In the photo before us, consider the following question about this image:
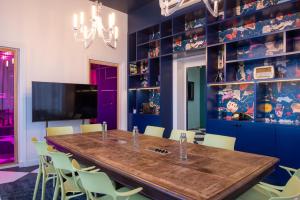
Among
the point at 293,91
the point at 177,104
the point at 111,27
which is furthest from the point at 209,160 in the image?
the point at 177,104

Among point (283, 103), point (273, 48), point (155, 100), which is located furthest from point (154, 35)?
point (283, 103)

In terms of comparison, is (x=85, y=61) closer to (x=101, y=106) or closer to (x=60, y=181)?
(x=101, y=106)

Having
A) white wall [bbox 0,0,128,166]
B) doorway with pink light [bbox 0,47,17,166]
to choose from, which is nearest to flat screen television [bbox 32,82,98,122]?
white wall [bbox 0,0,128,166]

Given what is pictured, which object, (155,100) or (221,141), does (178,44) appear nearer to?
(155,100)

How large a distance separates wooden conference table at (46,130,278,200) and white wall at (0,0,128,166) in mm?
2206

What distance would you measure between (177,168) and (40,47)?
385cm

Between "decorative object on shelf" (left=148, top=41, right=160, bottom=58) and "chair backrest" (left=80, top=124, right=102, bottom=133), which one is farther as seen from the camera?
"decorative object on shelf" (left=148, top=41, right=160, bottom=58)

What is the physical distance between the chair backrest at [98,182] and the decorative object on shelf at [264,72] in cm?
284

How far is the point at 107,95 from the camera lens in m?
6.19

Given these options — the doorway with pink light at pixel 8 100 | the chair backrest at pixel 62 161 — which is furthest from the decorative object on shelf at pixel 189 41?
the chair backrest at pixel 62 161

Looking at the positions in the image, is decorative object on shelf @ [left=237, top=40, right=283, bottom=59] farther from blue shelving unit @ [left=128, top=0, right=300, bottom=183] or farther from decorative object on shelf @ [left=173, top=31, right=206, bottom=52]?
decorative object on shelf @ [left=173, top=31, right=206, bottom=52]

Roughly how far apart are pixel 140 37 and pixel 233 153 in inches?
159

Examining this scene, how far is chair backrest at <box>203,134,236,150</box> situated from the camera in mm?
2391

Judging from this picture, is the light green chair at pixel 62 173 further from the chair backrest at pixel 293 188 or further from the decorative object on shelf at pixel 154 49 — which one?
the decorative object on shelf at pixel 154 49
